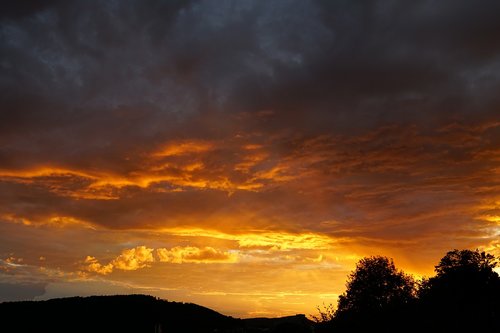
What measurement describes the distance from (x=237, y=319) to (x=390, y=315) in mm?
60606

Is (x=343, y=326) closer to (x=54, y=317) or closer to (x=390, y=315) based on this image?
(x=390, y=315)

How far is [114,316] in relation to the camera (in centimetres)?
7331

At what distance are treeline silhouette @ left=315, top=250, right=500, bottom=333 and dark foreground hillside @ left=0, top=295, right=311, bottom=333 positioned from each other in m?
19.9

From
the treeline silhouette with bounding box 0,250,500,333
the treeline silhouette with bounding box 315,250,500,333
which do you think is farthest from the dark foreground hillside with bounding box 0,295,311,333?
the treeline silhouette with bounding box 315,250,500,333

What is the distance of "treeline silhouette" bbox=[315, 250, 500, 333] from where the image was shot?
19.9 m

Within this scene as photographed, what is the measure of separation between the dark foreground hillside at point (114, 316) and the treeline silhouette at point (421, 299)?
1988 cm

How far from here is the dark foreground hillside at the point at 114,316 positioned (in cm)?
6781

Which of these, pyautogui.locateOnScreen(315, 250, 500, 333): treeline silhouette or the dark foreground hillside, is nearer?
pyautogui.locateOnScreen(315, 250, 500, 333): treeline silhouette

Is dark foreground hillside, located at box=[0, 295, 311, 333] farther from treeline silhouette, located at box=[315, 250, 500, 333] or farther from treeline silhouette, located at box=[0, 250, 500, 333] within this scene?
treeline silhouette, located at box=[315, 250, 500, 333]

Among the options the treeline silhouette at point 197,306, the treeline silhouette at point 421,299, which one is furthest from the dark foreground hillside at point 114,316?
the treeline silhouette at point 421,299

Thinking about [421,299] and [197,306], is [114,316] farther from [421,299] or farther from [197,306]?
[421,299]

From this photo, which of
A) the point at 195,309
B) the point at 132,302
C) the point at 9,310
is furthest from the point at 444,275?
the point at 9,310

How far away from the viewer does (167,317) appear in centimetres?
7394

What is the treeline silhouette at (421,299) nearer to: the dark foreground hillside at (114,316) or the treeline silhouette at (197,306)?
the treeline silhouette at (197,306)
